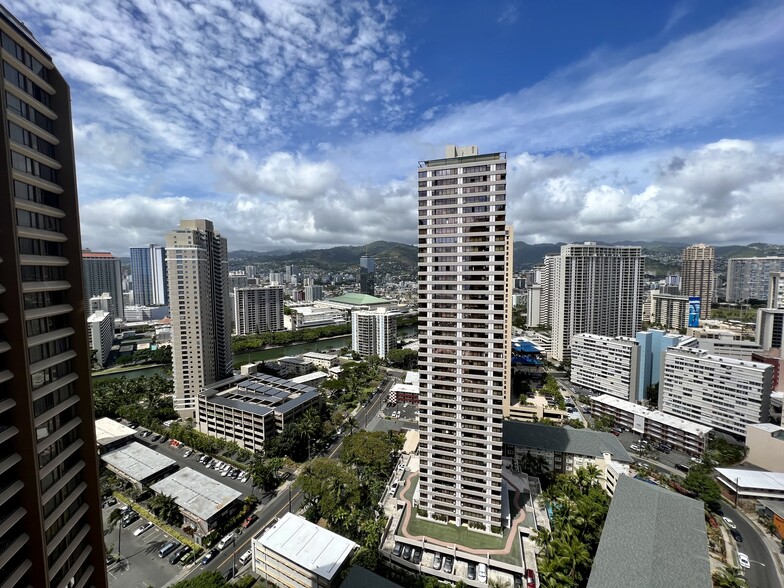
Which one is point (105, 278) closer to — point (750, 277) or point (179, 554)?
point (179, 554)

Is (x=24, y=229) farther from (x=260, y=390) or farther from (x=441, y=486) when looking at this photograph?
(x=260, y=390)

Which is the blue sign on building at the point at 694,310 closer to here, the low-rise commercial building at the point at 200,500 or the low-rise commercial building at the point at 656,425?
the low-rise commercial building at the point at 656,425

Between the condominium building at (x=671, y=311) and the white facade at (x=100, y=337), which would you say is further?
the condominium building at (x=671, y=311)

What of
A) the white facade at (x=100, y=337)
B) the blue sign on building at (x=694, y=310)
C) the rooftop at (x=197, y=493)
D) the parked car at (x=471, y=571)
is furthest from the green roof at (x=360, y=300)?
the parked car at (x=471, y=571)

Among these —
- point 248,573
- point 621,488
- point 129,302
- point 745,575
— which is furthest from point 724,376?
point 129,302

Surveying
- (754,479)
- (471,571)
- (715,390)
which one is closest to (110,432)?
(471,571)
